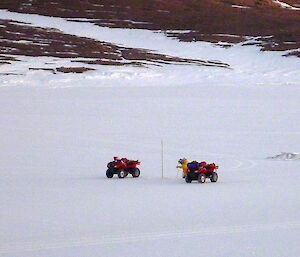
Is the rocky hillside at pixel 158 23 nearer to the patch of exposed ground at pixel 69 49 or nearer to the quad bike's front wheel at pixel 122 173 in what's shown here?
the patch of exposed ground at pixel 69 49

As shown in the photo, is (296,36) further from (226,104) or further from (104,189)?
(104,189)

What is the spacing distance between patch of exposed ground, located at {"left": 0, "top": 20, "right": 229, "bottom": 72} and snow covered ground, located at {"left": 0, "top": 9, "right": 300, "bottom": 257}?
→ 15.0 metres

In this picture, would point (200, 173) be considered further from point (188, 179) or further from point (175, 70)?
point (175, 70)

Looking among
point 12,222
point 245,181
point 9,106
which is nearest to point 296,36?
point 9,106

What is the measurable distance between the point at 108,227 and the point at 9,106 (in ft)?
72.5

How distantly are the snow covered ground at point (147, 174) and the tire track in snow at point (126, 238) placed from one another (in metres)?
0.01

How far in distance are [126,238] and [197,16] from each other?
237 ft

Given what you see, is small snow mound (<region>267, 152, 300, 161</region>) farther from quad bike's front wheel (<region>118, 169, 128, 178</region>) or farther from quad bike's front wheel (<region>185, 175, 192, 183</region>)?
quad bike's front wheel (<region>118, 169, 128, 178</region>)

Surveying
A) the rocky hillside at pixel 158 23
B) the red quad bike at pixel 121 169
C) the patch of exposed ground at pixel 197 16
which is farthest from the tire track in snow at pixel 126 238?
the patch of exposed ground at pixel 197 16

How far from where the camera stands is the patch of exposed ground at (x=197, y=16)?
6544cm

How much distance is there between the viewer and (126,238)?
22.0 feet

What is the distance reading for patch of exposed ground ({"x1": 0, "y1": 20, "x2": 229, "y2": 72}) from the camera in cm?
5107

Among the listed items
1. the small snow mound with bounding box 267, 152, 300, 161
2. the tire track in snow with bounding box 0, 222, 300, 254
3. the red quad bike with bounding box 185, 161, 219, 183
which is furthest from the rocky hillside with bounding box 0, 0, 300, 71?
the tire track in snow with bounding box 0, 222, 300, 254

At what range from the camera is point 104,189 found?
33.3 feet
